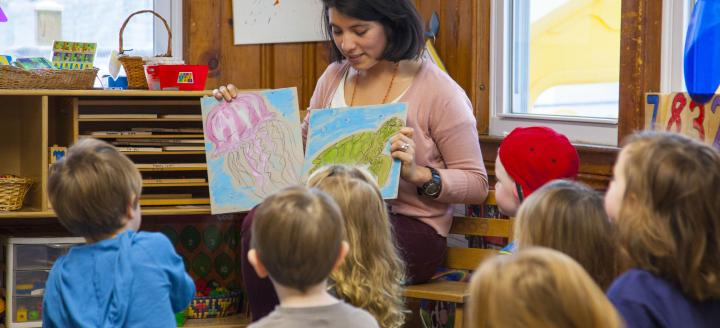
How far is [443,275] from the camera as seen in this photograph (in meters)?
2.86

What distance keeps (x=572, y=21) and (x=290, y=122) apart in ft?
2.98

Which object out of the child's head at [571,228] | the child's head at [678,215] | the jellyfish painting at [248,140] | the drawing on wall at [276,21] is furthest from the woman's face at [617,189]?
the drawing on wall at [276,21]

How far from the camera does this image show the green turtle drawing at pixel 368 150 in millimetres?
2678

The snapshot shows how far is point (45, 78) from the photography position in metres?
3.04

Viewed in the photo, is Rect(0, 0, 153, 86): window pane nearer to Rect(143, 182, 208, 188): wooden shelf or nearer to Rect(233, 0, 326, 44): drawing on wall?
Rect(233, 0, 326, 44): drawing on wall

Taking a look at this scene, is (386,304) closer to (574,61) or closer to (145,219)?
(574,61)

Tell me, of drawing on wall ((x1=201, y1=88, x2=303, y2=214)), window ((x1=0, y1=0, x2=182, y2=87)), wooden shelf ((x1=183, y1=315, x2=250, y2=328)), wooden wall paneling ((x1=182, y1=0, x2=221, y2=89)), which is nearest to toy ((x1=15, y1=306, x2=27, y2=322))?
wooden shelf ((x1=183, y1=315, x2=250, y2=328))

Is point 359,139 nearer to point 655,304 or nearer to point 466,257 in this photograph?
point 466,257

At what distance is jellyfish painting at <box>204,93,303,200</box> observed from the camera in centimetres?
294

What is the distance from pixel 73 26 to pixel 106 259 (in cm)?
186

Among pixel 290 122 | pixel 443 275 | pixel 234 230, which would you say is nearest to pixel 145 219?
pixel 234 230

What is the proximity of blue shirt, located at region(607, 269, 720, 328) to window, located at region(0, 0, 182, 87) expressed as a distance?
7.93ft

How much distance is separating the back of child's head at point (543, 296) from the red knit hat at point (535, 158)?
112 centimetres

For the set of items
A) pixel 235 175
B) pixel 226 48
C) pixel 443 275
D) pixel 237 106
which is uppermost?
pixel 226 48
